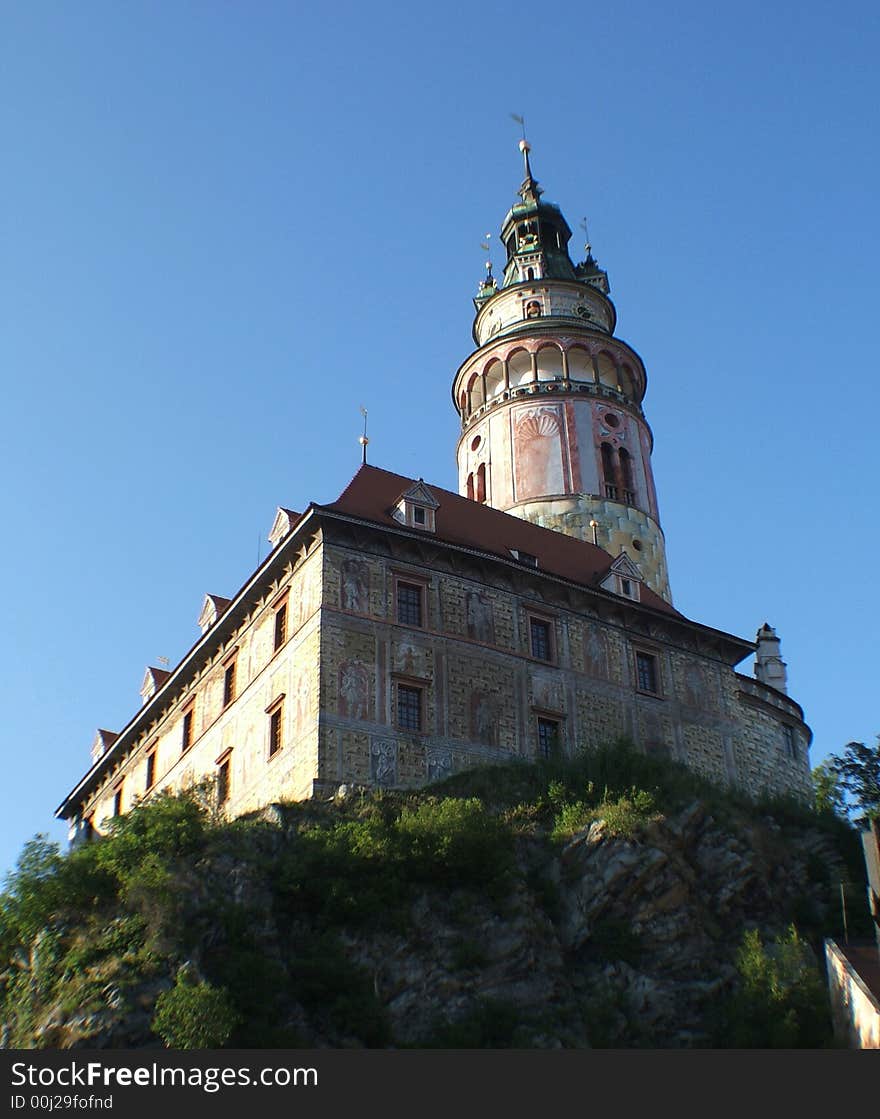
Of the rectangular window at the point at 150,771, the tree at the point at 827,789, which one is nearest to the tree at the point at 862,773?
the tree at the point at 827,789

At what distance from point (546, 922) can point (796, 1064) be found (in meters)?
7.28

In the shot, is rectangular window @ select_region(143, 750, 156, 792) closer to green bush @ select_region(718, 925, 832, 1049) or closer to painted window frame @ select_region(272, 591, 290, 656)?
painted window frame @ select_region(272, 591, 290, 656)

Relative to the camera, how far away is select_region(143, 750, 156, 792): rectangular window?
36.8 meters

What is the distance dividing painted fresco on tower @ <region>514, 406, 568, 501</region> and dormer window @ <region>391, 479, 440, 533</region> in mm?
10604

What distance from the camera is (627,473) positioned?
43750 mm

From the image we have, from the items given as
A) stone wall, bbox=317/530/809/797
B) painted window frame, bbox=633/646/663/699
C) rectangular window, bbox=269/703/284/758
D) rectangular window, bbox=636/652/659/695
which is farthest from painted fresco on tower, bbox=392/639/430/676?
rectangular window, bbox=636/652/659/695

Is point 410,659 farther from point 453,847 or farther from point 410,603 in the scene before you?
point 453,847

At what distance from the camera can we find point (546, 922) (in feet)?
83.7

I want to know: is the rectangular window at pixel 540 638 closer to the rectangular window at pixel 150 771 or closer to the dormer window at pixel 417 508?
the dormer window at pixel 417 508

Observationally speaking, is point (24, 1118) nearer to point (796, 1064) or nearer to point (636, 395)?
point (796, 1064)

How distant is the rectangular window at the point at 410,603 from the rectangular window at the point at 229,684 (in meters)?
4.94

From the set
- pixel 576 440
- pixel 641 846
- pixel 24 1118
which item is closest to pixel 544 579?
pixel 641 846

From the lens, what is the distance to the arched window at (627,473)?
142 feet

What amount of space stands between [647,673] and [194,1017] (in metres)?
16.5
